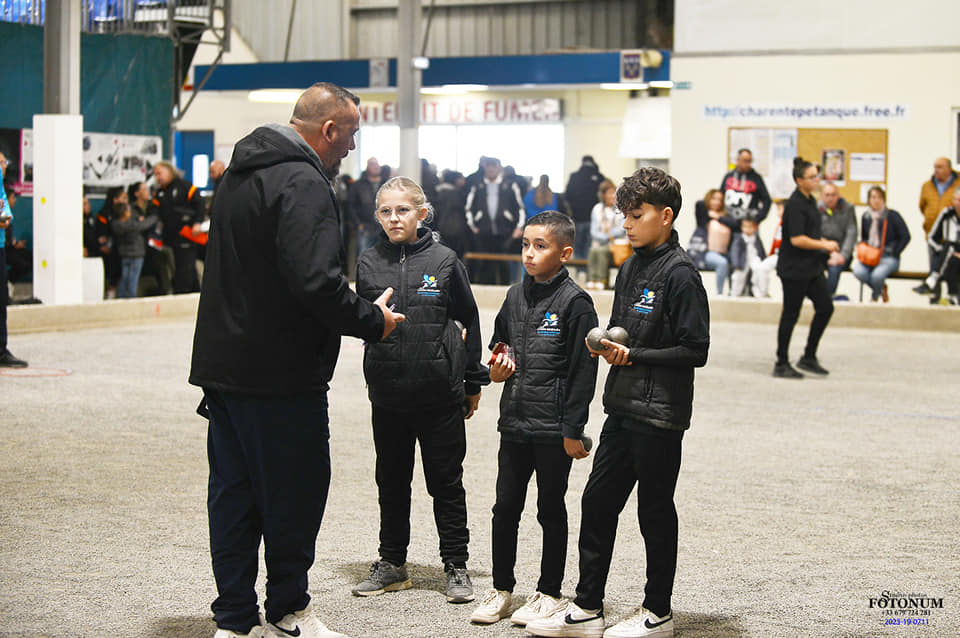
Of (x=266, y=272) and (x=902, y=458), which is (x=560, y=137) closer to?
(x=902, y=458)

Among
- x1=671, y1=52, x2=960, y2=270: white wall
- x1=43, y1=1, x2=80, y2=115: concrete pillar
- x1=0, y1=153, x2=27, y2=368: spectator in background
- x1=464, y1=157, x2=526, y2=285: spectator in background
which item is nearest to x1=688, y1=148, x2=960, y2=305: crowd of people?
x1=671, y1=52, x2=960, y2=270: white wall

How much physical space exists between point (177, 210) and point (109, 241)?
1047 millimetres

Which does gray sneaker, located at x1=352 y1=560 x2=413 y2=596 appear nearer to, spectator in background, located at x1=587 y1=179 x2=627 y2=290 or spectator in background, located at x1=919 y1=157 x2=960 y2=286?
spectator in background, located at x1=587 y1=179 x2=627 y2=290

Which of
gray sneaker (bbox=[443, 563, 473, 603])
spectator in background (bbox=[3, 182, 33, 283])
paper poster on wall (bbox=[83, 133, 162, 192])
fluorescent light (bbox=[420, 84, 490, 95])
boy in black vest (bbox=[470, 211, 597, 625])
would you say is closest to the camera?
boy in black vest (bbox=[470, 211, 597, 625])

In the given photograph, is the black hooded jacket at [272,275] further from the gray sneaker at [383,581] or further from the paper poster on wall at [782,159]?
the paper poster on wall at [782,159]

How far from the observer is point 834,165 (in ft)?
64.2

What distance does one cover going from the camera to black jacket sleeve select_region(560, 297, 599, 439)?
457cm

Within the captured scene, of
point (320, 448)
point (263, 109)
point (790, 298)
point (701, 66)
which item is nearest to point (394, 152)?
point (263, 109)

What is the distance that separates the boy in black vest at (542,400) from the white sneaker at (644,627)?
276 millimetres

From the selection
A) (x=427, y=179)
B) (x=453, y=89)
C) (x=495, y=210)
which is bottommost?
(x=495, y=210)

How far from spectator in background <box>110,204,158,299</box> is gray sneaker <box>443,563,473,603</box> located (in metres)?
12.3

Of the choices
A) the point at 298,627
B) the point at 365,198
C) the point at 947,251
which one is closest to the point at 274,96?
the point at 365,198

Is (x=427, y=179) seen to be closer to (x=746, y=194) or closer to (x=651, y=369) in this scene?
(x=746, y=194)

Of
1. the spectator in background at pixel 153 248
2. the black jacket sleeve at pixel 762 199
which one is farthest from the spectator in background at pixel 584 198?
the spectator in background at pixel 153 248
